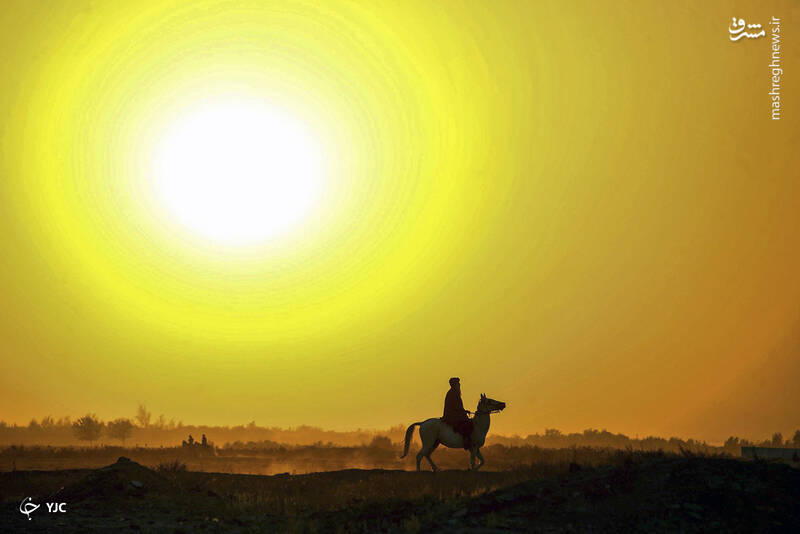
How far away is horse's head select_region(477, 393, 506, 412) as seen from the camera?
35438 mm

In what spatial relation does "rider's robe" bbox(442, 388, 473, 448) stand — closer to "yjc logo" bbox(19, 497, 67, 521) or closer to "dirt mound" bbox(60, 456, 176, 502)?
"dirt mound" bbox(60, 456, 176, 502)

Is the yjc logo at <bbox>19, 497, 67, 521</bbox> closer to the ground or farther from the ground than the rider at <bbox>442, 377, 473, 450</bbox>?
closer to the ground

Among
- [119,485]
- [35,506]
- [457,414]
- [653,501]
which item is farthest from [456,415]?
[35,506]

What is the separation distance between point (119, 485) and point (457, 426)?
14.3m

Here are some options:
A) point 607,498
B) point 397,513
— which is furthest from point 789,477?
point 397,513

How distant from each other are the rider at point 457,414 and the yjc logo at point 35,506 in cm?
1589

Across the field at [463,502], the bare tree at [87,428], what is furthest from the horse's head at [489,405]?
the bare tree at [87,428]

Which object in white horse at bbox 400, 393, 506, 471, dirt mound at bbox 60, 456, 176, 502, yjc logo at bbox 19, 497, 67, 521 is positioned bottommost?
yjc logo at bbox 19, 497, 67, 521

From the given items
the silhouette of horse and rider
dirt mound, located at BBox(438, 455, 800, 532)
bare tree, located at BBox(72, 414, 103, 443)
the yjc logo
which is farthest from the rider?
bare tree, located at BBox(72, 414, 103, 443)

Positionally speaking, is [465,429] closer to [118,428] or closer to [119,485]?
[119,485]

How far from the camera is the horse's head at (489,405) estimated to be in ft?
116

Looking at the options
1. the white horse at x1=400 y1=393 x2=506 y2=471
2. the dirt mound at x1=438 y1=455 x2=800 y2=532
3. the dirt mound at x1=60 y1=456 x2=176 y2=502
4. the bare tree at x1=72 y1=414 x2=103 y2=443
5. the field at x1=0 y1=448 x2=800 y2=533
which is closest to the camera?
the dirt mound at x1=438 y1=455 x2=800 y2=532

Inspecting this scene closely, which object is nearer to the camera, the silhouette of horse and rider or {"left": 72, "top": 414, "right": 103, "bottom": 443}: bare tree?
the silhouette of horse and rider

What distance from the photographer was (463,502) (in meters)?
21.3
